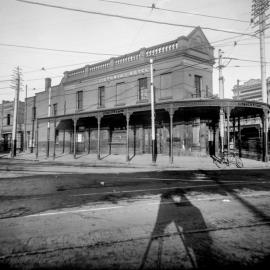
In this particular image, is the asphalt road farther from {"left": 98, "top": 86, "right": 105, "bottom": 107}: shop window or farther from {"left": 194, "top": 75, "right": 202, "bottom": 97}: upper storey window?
{"left": 98, "top": 86, "right": 105, "bottom": 107}: shop window

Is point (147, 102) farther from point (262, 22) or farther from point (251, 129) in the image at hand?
point (251, 129)

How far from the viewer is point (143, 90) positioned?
22234 millimetres

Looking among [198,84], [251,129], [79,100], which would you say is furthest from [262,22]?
[79,100]

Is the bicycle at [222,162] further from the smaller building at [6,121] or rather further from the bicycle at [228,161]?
the smaller building at [6,121]

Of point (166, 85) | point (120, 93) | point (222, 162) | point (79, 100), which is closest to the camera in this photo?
point (222, 162)

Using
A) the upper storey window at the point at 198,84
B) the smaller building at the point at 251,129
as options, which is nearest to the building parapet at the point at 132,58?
the upper storey window at the point at 198,84

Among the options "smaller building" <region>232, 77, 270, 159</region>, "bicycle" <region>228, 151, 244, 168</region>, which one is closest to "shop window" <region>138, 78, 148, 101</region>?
"bicycle" <region>228, 151, 244, 168</region>

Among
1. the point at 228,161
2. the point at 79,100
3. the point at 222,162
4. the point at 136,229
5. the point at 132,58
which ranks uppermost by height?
the point at 132,58

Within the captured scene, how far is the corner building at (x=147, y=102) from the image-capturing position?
64.2 ft

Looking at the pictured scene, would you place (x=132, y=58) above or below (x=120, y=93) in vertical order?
above

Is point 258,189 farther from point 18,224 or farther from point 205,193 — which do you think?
point 18,224

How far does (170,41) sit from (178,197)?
1752 cm

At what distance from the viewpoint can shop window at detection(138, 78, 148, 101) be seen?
22078 millimetres

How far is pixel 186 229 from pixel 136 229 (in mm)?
960
